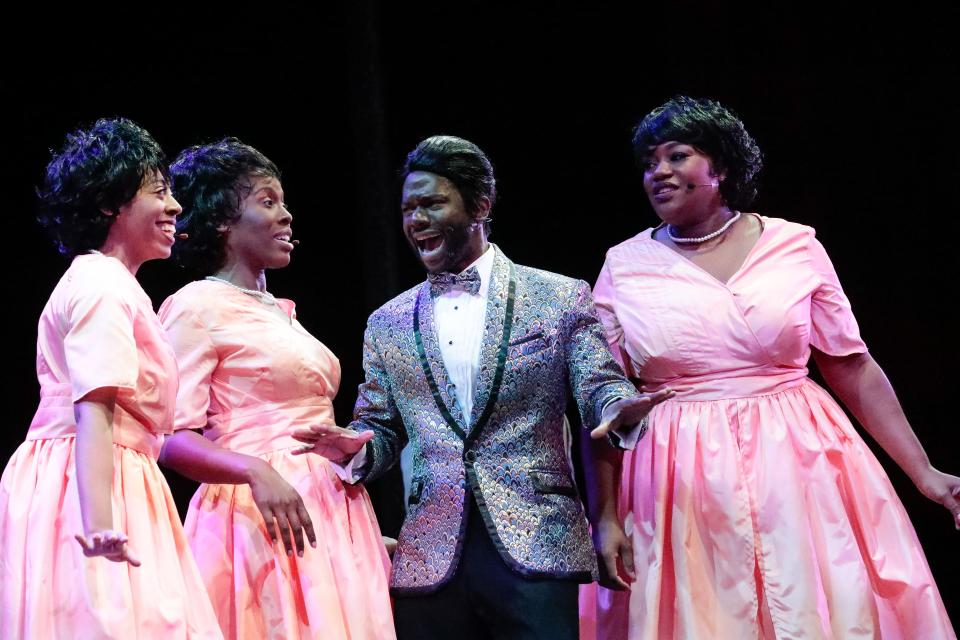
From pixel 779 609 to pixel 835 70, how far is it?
1.95 m

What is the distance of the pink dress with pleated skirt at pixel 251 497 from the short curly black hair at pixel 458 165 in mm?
464

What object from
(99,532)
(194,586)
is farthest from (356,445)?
(99,532)

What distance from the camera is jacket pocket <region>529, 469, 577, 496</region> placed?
2.22 m

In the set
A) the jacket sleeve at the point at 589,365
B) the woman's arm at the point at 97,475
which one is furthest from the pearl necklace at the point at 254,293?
the jacket sleeve at the point at 589,365

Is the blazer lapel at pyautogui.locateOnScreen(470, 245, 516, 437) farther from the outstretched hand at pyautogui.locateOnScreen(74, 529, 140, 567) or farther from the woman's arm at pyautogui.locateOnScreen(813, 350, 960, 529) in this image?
the woman's arm at pyautogui.locateOnScreen(813, 350, 960, 529)

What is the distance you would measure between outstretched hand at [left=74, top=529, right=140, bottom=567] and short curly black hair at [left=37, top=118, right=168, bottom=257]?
0.64m

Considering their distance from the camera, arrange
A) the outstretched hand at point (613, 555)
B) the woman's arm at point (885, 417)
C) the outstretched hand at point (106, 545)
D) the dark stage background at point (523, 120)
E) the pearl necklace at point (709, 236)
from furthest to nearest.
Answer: the dark stage background at point (523, 120) < the pearl necklace at point (709, 236) < the woman's arm at point (885, 417) < the outstretched hand at point (613, 555) < the outstretched hand at point (106, 545)

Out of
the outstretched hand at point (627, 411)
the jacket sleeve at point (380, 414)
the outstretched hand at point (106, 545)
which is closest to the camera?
the outstretched hand at point (106, 545)

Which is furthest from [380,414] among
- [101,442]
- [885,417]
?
[885,417]

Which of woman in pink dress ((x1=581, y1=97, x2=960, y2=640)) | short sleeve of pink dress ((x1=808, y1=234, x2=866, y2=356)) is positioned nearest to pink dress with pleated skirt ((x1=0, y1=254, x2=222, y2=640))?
woman in pink dress ((x1=581, y1=97, x2=960, y2=640))

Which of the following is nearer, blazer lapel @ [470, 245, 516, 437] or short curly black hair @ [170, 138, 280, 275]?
blazer lapel @ [470, 245, 516, 437]

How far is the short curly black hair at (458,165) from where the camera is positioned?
96.6 inches

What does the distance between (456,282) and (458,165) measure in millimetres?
246

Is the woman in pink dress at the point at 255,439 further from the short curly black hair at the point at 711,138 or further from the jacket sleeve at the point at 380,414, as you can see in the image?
the short curly black hair at the point at 711,138
